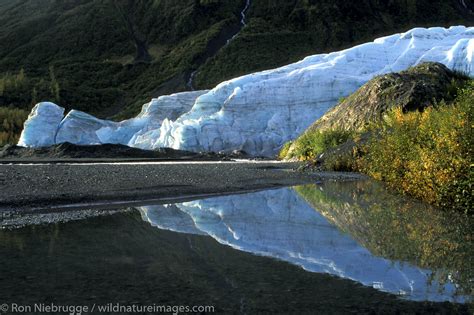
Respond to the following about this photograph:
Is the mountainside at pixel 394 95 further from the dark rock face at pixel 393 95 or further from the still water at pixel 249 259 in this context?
the still water at pixel 249 259

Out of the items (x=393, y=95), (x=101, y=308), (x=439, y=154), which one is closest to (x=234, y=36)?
(x=393, y=95)

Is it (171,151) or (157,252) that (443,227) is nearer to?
(157,252)

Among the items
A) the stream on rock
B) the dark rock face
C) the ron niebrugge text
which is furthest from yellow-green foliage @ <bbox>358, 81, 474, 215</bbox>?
the stream on rock

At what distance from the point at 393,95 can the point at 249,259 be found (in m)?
23.8

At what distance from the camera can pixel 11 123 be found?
60.9 meters

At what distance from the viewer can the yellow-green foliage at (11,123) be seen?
58625 millimetres

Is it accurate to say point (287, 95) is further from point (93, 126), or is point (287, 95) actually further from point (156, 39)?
point (156, 39)

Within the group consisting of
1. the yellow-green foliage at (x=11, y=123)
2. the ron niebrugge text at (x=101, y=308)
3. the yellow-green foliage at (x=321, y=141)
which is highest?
the ron niebrugge text at (x=101, y=308)

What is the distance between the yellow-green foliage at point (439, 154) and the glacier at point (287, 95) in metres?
26.4

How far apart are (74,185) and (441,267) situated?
381 inches

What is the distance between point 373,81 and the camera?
99.5 ft

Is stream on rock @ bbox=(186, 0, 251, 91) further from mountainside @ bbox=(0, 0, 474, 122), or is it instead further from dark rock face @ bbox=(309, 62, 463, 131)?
dark rock face @ bbox=(309, 62, 463, 131)

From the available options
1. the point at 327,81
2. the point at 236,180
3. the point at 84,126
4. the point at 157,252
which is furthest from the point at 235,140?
the point at 157,252

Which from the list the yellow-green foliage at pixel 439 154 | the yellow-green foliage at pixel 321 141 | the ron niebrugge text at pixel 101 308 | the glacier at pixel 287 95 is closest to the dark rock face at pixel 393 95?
the yellow-green foliage at pixel 321 141
